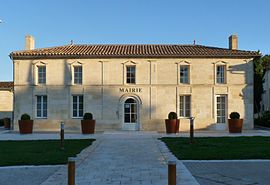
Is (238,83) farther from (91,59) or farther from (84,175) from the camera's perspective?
(84,175)

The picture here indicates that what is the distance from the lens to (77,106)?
92.3 feet

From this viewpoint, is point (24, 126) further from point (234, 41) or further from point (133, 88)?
point (234, 41)

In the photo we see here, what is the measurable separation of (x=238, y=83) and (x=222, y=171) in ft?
63.2

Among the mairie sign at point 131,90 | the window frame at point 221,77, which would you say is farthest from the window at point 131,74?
the window frame at point 221,77

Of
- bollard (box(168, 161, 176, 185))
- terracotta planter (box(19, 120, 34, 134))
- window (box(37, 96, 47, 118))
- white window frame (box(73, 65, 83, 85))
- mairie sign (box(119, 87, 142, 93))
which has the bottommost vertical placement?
terracotta planter (box(19, 120, 34, 134))

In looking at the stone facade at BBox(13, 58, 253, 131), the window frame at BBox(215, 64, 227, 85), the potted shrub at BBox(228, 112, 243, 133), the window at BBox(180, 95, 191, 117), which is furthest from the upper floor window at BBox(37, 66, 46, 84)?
the potted shrub at BBox(228, 112, 243, 133)

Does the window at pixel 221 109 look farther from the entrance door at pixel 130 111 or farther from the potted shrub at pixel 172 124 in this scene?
the entrance door at pixel 130 111

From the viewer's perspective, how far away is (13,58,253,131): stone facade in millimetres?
27797

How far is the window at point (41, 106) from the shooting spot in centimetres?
2827

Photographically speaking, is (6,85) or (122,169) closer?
(122,169)

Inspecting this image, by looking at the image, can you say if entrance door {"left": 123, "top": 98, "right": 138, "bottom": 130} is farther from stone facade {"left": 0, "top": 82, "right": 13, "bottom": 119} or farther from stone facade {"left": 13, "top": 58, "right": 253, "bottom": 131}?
stone facade {"left": 0, "top": 82, "right": 13, "bottom": 119}

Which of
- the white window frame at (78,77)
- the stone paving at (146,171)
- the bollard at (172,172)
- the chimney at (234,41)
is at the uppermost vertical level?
the chimney at (234,41)

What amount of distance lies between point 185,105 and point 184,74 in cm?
221

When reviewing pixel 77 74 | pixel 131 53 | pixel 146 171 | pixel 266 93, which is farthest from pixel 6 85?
pixel 146 171
